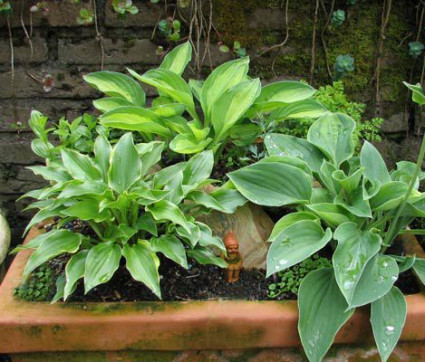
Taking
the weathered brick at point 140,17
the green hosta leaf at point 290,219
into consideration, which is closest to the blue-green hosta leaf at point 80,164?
the green hosta leaf at point 290,219

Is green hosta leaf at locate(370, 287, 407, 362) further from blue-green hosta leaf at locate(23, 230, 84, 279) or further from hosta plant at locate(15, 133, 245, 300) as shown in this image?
blue-green hosta leaf at locate(23, 230, 84, 279)

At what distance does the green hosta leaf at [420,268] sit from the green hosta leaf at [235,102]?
0.74m

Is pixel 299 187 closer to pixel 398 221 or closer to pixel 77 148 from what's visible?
pixel 398 221

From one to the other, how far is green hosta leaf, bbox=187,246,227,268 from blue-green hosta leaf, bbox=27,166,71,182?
1.52ft

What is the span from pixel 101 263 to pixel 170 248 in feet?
0.66

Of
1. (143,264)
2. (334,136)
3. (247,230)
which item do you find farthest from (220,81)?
(143,264)

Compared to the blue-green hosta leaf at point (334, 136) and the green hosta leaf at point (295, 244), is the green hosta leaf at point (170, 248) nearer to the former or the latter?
the green hosta leaf at point (295, 244)

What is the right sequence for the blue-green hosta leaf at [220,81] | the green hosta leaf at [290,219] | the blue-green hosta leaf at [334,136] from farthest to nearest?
1. the blue-green hosta leaf at [220,81]
2. the blue-green hosta leaf at [334,136]
3. the green hosta leaf at [290,219]

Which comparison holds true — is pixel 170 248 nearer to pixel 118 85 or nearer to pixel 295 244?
pixel 295 244

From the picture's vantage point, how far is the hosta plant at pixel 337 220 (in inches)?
60.6

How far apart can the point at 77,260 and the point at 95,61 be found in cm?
106

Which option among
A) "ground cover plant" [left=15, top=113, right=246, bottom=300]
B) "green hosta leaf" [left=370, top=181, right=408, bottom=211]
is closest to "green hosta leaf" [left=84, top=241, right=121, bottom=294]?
"ground cover plant" [left=15, top=113, right=246, bottom=300]

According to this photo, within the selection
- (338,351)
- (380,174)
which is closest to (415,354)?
(338,351)

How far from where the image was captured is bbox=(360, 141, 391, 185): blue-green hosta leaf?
5.92 ft
